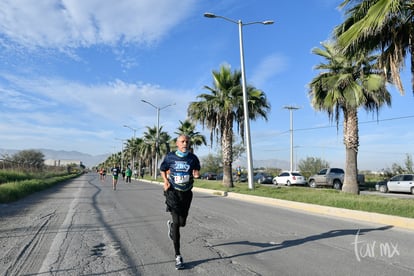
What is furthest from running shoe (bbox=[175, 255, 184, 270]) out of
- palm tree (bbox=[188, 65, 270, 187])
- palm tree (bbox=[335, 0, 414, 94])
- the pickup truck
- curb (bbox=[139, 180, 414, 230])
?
the pickup truck

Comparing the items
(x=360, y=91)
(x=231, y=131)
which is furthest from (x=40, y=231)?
(x=231, y=131)

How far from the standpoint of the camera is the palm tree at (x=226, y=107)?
2411 centimetres

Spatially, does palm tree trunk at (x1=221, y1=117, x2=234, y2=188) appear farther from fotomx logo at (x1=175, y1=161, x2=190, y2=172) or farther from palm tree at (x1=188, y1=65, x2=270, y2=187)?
fotomx logo at (x1=175, y1=161, x2=190, y2=172)

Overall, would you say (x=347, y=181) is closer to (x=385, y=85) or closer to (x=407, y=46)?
(x=385, y=85)

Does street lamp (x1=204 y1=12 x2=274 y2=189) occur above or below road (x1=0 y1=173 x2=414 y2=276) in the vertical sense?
above

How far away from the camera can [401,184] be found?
25.9 metres

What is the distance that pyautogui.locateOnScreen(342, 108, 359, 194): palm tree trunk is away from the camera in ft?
57.5

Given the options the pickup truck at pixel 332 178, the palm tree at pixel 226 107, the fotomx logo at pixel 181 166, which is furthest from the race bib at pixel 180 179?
the pickup truck at pixel 332 178

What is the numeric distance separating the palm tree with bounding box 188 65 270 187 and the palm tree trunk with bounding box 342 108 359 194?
24.6 ft

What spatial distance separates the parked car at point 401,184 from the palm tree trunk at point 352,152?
34.1 feet

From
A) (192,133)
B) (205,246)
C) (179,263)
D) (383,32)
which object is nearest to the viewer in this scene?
(179,263)

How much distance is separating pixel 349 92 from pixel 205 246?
13.0m

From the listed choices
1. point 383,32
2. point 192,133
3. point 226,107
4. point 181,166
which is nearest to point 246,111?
point 226,107

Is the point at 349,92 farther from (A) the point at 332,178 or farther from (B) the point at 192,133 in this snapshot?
(B) the point at 192,133
